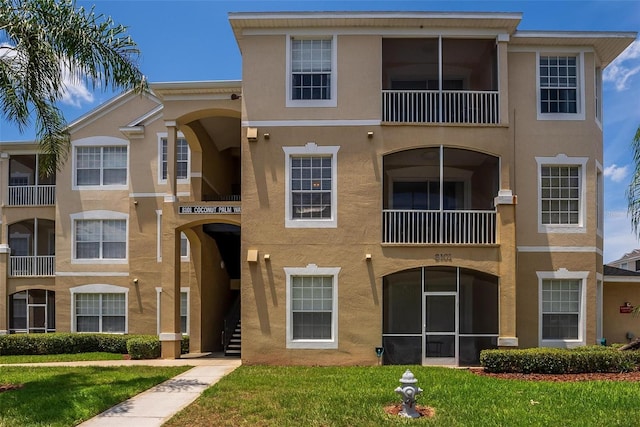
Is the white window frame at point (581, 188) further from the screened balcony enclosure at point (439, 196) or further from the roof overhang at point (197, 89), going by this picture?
the roof overhang at point (197, 89)

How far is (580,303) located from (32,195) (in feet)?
73.2

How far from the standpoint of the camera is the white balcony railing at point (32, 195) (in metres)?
26.0

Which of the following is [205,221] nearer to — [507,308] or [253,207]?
[253,207]

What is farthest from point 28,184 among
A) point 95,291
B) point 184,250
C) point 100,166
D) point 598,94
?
point 598,94

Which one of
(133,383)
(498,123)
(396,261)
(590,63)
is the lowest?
(133,383)

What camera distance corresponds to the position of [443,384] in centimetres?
1243

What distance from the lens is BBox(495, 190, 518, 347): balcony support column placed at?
16.3 meters

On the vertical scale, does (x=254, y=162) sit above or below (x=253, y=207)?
above

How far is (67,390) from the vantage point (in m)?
12.3

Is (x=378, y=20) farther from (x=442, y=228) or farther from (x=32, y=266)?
(x=32, y=266)

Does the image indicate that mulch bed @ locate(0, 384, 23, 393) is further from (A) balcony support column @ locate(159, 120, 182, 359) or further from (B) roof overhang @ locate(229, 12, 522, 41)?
(B) roof overhang @ locate(229, 12, 522, 41)

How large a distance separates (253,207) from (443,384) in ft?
24.2

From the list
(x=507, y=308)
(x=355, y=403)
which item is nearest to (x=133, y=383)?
(x=355, y=403)

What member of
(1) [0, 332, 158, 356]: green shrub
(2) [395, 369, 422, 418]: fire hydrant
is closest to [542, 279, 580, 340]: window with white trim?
(2) [395, 369, 422, 418]: fire hydrant
